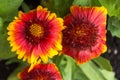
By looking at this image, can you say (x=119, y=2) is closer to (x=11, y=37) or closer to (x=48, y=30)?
(x=48, y=30)

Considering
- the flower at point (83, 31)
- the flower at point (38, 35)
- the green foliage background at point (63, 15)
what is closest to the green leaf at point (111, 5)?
the green foliage background at point (63, 15)

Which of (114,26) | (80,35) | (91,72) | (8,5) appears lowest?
(91,72)

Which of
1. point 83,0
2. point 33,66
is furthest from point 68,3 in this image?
point 33,66

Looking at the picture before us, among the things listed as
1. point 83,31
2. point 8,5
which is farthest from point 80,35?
point 8,5

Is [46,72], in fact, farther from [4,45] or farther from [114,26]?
[114,26]

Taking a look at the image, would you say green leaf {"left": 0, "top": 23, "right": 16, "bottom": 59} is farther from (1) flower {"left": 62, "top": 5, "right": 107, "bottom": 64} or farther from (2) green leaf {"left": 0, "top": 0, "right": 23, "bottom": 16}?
(1) flower {"left": 62, "top": 5, "right": 107, "bottom": 64}

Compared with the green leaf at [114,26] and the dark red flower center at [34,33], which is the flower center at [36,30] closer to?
the dark red flower center at [34,33]

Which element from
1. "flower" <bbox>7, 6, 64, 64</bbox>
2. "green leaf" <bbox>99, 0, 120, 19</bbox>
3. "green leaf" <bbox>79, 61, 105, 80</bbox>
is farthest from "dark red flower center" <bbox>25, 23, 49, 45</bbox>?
"green leaf" <bbox>79, 61, 105, 80</bbox>
